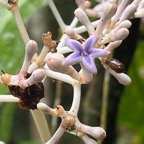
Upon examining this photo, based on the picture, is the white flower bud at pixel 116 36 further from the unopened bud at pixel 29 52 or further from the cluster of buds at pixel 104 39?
the unopened bud at pixel 29 52

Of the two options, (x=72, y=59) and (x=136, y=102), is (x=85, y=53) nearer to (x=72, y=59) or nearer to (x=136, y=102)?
(x=72, y=59)

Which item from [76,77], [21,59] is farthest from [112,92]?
[76,77]

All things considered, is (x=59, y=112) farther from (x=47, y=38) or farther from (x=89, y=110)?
(x=89, y=110)

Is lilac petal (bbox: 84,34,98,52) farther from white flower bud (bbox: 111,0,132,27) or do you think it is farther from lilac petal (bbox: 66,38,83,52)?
white flower bud (bbox: 111,0,132,27)

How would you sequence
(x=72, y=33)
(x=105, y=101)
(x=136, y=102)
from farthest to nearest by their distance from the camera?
1. (x=136, y=102)
2. (x=105, y=101)
3. (x=72, y=33)

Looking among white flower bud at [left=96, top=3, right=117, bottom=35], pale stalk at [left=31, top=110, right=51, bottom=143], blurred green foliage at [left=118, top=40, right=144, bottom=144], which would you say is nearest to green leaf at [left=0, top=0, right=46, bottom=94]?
pale stalk at [left=31, top=110, right=51, bottom=143]

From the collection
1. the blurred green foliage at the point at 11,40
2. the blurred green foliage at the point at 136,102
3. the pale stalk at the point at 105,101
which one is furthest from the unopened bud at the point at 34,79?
the blurred green foliage at the point at 136,102

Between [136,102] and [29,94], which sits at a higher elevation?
[29,94]

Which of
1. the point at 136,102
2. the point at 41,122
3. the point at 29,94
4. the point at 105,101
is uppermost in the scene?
the point at 29,94

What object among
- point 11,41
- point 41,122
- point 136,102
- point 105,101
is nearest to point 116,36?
point 41,122
